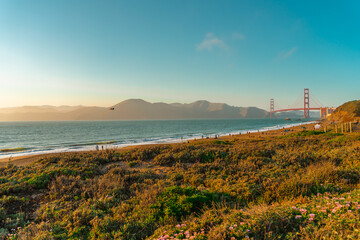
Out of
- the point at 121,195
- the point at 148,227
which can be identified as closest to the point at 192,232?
the point at 148,227

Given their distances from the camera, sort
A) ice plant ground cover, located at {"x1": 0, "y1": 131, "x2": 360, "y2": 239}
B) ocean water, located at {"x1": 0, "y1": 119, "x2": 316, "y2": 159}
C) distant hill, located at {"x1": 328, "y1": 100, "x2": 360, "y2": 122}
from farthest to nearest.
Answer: distant hill, located at {"x1": 328, "y1": 100, "x2": 360, "y2": 122} → ocean water, located at {"x1": 0, "y1": 119, "x2": 316, "y2": 159} → ice plant ground cover, located at {"x1": 0, "y1": 131, "x2": 360, "y2": 239}

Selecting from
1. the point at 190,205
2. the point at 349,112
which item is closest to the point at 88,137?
the point at 190,205

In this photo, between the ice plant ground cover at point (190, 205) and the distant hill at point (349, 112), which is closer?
the ice plant ground cover at point (190, 205)

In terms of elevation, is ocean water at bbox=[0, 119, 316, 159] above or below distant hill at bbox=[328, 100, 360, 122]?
below

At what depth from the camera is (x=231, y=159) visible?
11.1 meters

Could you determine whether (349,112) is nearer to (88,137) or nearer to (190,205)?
(190,205)

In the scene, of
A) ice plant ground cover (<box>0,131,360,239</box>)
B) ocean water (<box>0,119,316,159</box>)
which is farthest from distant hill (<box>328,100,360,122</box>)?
ice plant ground cover (<box>0,131,360,239</box>)

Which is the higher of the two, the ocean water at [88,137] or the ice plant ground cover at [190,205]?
the ice plant ground cover at [190,205]

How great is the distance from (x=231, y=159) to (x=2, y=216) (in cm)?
1002

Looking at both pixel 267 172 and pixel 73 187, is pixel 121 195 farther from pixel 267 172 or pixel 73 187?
pixel 267 172

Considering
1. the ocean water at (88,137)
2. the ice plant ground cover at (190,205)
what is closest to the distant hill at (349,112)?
the ocean water at (88,137)

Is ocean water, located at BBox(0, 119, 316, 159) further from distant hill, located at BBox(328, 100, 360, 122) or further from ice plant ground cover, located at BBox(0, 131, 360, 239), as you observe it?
ice plant ground cover, located at BBox(0, 131, 360, 239)

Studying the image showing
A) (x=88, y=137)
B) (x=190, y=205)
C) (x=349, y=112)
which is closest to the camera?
(x=190, y=205)

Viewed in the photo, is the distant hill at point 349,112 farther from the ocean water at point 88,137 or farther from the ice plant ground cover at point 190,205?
the ice plant ground cover at point 190,205
